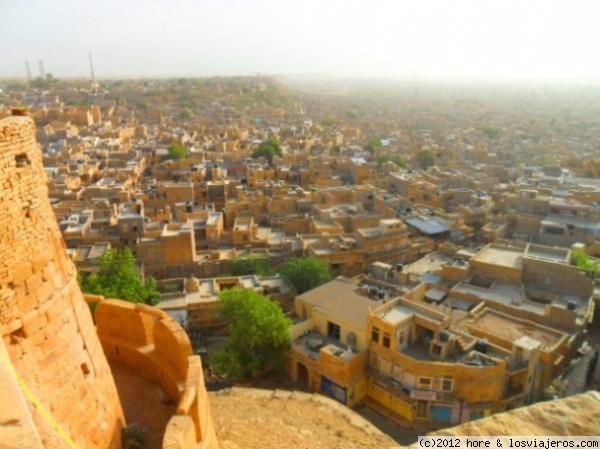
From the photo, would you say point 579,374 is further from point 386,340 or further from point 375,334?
point 375,334

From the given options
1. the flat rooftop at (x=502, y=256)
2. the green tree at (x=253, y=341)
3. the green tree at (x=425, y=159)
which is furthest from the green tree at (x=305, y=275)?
the green tree at (x=425, y=159)

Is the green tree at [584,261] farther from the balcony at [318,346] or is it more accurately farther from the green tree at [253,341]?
the green tree at [253,341]

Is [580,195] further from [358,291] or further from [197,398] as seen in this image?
[197,398]

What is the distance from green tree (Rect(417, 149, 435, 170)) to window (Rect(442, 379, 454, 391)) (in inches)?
1621

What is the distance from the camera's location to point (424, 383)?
17047 mm

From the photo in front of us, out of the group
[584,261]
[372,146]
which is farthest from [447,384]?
[372,146]

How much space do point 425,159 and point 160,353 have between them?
51356 mm

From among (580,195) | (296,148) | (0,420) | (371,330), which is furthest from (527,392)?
(296,148)

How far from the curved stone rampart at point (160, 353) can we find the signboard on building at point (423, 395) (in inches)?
429

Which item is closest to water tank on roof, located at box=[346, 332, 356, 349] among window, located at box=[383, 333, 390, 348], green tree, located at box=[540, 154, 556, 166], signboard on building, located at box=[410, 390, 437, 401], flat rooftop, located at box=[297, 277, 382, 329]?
flat rooftop, located at box=[297, 277, 382, 329]

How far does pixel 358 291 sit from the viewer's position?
73.0 feet

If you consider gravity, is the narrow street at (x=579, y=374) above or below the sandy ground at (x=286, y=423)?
below

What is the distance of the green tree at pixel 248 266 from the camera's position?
2761 centimetres

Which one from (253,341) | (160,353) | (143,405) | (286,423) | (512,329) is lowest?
(253,341)
